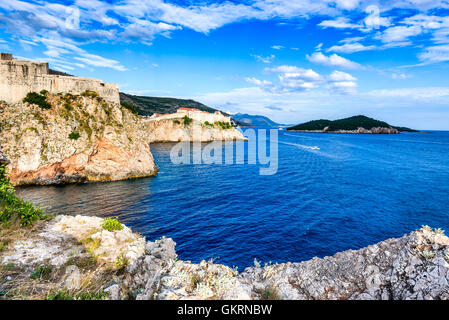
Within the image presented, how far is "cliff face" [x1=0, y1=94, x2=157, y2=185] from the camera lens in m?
30.8

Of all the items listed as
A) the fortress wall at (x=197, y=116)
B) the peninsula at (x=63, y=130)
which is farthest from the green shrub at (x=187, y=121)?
the peninsula at (x=63, y=130)

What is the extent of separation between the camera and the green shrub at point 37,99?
33.1m

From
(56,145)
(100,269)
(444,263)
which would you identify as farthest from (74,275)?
(56,145)

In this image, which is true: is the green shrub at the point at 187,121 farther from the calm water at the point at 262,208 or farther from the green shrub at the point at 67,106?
the green shrub at the point at 67,106

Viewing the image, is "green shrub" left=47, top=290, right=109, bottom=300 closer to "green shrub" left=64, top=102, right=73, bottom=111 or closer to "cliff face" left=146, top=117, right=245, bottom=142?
"green shrub" left=64, top=102, right=73, bottom=111

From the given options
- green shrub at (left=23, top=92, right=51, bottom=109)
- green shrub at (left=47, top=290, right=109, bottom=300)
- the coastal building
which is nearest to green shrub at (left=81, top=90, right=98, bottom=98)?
green shrub at (left=23, top=92, right=51, bottom=109)

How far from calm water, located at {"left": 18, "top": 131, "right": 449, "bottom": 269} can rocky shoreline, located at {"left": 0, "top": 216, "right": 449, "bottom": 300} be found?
8.74 meters

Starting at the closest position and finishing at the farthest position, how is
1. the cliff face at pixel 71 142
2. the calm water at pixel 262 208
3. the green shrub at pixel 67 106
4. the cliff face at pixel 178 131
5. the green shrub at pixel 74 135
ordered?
the calm water at pixel 262 208
the cliff face at pixel 71 142
the green shrub at pixel 74 135
the green shrub at pixel 67 106
the cliff face at pixel 178 131

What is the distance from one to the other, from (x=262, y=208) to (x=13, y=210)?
21.2 m

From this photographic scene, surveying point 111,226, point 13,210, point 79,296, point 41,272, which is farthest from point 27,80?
point 79,296

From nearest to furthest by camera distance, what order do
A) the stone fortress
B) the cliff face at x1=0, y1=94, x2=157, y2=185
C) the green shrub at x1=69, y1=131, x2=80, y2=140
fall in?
1. the cliff face at x1=0, y1=94, x2=157, y2=185
2. the stone fortress
3. the green shrub at x1=69, y1=131, x2=80, y2=140

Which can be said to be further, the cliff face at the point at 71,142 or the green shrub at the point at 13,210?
the cliff face at the point at 71,142

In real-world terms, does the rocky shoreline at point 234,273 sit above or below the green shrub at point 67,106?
below
